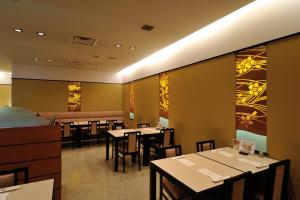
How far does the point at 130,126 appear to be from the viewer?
304 inches

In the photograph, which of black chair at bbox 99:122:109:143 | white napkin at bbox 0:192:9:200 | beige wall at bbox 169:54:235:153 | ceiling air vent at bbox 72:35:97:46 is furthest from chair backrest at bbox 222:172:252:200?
black chair at bbox 99:122:109:143

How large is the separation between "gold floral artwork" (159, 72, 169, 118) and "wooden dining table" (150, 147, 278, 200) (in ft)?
8.16

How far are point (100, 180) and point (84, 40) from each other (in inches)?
123

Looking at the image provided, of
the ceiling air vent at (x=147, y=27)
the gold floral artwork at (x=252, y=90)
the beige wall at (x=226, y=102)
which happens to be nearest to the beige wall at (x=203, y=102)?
the beige wall at (x=226, y=102)

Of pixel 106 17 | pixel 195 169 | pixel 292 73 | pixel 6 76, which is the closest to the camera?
pixel 195 169

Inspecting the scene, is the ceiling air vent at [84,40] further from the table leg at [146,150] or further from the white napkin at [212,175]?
the white napkin at [212,175]

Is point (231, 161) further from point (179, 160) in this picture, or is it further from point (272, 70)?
point (272, 70)

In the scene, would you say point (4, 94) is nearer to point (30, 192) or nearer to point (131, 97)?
point (131, 97)

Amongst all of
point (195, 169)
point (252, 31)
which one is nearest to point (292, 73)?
point (252, 31)

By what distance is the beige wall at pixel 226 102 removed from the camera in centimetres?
228

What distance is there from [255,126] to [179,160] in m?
1.35

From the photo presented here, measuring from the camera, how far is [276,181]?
76.6 inches

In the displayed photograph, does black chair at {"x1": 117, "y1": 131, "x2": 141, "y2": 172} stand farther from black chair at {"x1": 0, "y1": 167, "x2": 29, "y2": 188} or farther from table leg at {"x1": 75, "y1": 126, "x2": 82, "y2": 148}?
table leg at {"x1": 75, "y1": 126, "x2": 82, "y2": 148}

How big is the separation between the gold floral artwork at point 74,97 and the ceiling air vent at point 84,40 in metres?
3.99
